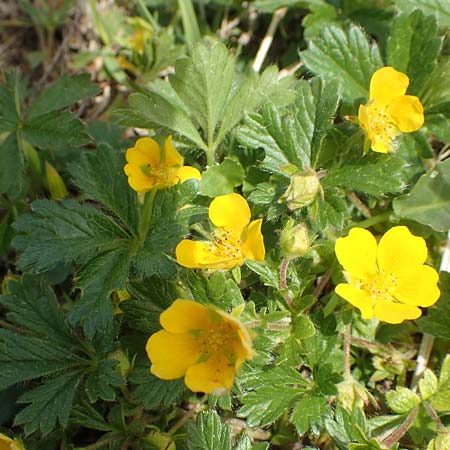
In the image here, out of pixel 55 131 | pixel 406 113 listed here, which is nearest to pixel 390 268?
pixel 406 113

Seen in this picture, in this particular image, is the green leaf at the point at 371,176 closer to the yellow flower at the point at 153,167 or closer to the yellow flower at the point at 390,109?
the yellow flower at the point at 390,109

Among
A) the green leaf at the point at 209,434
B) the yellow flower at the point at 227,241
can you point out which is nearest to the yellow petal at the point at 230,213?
the yellow flower at the point at 227,241

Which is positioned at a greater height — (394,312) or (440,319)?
(394,312)

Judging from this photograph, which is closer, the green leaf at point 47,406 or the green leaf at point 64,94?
the green leaf at point 47,406

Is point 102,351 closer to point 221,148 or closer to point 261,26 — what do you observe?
point 221,148

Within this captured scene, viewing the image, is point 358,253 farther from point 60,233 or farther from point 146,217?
point 60,233

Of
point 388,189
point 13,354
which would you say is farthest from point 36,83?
point 388,189
